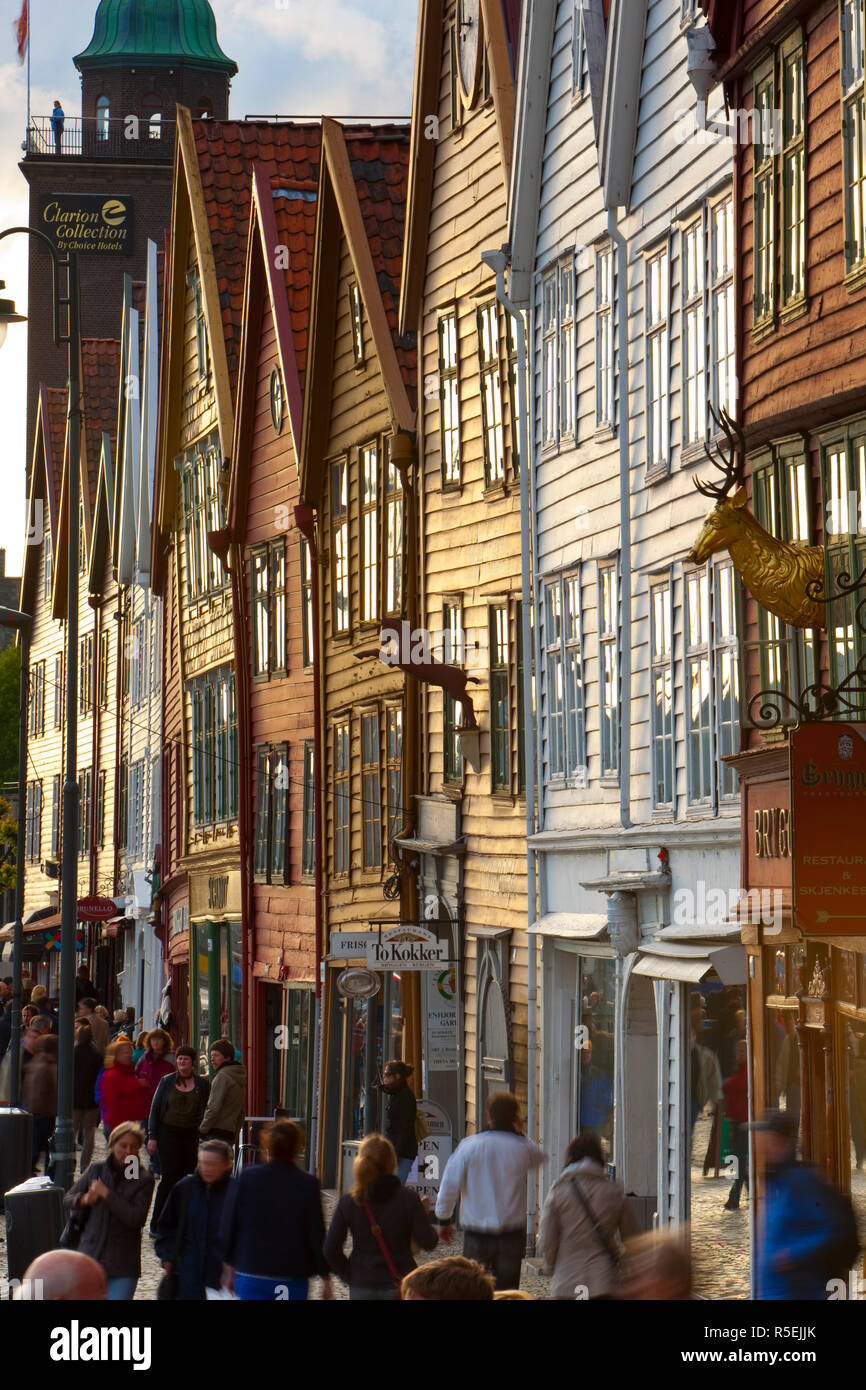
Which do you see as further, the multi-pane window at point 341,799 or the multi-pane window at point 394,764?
the multi-pane window at point 341,799

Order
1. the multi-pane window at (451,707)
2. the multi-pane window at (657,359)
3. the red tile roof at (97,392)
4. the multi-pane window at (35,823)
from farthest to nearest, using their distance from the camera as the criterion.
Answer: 1. the multi-pane window at (35,823)
2. the red tile roof at (97,392)
3. the multi-pane window at (451,707)
4. the multi-pane window at (657,359)

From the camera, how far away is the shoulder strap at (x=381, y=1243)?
1211 cm

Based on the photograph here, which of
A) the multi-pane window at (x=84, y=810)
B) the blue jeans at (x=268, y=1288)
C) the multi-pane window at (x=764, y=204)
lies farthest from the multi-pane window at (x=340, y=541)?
the multi-pane window at (x=84, y=810)

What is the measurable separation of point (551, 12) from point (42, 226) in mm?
50952

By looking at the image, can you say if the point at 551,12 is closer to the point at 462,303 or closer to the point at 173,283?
the point at 462,303

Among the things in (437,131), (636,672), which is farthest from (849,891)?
(437,131)

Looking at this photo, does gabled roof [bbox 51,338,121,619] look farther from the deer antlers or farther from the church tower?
the deer antlers

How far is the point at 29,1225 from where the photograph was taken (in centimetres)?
1633

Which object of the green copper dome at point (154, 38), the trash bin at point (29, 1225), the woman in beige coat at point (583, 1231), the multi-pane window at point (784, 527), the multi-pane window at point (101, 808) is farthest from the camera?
the green copper dome at point (154, 38)

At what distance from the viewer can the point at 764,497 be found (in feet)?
52.0

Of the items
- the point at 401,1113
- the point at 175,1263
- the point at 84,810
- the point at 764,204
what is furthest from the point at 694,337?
the point at 84,810

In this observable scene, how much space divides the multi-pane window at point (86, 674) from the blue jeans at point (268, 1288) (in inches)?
1827

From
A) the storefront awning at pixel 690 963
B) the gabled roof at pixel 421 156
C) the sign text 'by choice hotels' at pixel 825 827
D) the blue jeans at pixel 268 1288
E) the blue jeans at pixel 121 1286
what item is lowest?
the blue jeans at pixel 121 1286

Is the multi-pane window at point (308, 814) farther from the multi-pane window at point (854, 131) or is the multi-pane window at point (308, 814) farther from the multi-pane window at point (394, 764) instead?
the multi-pane window at point (854, 131)
